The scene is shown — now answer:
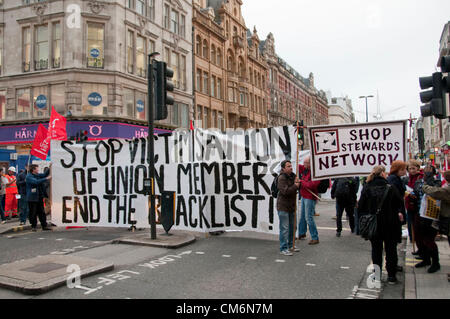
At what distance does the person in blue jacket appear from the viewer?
10.8 m

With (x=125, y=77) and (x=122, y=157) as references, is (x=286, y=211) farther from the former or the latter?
(x=125, y=77)

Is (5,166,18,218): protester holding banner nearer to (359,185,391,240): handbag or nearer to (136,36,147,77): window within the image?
(359,185,391,240): handbag

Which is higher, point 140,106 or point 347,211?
point 140,106

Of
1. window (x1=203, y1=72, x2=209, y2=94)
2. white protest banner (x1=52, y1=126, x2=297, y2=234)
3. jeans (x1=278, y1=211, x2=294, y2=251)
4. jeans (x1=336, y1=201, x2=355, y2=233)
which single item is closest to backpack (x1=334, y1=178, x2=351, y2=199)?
jeans (x1=336, y1=201, x2=355, y2=233)

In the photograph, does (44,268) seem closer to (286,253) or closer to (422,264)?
(286,253)

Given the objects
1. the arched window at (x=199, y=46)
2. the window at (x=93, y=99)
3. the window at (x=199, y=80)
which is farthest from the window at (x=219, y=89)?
the window at (x=93, y=99)

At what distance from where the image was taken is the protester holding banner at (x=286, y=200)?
749cm

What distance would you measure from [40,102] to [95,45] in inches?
202

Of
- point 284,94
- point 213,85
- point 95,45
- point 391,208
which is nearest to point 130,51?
point 95,45

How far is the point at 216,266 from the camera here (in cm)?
667

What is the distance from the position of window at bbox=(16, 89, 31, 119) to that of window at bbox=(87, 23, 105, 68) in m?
4.89

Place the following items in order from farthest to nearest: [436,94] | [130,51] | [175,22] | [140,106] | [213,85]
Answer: [213,85], [175,22], [140,106], [130,51], [436,94]

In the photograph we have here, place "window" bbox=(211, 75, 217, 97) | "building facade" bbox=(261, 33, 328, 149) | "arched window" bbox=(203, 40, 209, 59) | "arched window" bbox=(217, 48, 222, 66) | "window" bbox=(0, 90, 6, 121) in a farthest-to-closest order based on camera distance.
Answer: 1. "building facade" bbox=(261, 33, 328, 149)
2. "arched window" bbox=(217, 48, 222, 66)
3. "window" bbox=(211, 75, 217, 97)
4. "arched window" bbox=(203, 40, 209, 59)
5. "window" bbox=(0, 90, 6, 121)

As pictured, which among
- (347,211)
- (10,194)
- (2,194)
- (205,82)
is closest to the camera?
(347,211)
